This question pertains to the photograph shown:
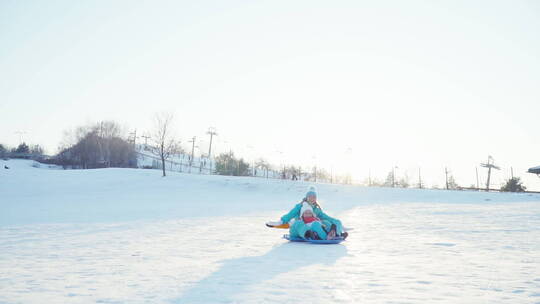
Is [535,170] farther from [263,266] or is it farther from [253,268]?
[253,268]

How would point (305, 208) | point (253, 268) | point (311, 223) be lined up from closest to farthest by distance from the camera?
point (253, 268), point (311, 223), point (305, 208)

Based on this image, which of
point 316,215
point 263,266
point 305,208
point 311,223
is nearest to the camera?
point 263,266

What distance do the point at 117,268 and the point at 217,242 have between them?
3.09 meters

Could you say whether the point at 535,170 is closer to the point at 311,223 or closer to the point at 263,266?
the point at 311,223

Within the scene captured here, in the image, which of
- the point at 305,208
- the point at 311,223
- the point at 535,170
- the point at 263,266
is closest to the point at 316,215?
the point at 305,208

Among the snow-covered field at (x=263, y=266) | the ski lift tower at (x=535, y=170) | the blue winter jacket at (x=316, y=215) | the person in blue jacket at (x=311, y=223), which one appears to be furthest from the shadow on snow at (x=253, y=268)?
the ski lift tower at (x=535, y=170)

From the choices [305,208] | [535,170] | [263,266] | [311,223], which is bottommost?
[263,266]

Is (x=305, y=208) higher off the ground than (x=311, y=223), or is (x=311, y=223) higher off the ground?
(x=305, y=208)

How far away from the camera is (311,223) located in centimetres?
827

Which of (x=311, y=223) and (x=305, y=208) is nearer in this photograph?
(x=311, y=223)

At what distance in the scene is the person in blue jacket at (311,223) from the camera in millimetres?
8203

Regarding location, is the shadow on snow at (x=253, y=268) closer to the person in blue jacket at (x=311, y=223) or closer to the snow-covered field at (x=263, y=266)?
the snow-covered field at (x=263, y=266)

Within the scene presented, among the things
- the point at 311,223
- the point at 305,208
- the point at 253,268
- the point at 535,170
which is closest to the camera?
the point at 253,268

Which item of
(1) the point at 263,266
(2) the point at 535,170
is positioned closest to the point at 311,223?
(1) the point at 263,266
